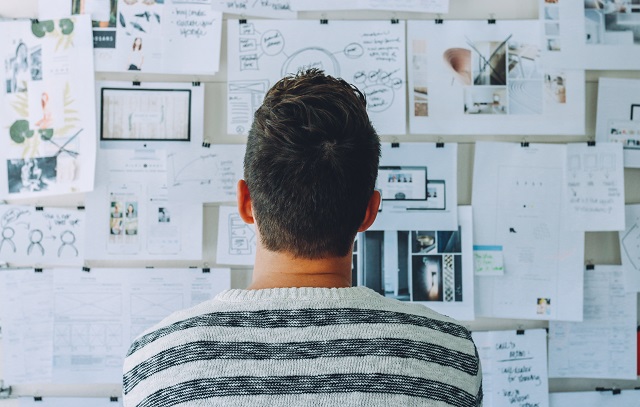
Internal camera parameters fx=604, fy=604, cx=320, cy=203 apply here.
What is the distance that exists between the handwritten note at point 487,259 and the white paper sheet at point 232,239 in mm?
587

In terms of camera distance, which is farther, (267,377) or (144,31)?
(144,31)

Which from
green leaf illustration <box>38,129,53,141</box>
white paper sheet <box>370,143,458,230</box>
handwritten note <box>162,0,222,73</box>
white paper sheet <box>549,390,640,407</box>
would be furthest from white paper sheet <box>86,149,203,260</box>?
white paper sheet <box>549,390,640,407</box>

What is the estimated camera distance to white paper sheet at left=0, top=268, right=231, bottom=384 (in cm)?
156

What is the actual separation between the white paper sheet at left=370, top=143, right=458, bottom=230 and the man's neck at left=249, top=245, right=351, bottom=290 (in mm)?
823

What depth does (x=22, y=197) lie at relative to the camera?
158 cm

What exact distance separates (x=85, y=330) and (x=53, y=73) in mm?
672

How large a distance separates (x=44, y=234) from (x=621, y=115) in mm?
1552

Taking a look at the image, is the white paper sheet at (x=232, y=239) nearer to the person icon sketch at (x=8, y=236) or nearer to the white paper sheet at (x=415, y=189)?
the white paper sheet at (x=415, y=189)

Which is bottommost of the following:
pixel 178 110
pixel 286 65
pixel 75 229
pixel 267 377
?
pixel 267 377

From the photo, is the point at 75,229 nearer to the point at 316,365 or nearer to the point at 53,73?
the point at 53,73

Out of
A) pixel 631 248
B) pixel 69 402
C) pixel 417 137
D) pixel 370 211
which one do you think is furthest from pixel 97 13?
pixel 631 248

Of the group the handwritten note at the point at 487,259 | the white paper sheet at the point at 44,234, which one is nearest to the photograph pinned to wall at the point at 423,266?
the handwritten note at the point at 487,259

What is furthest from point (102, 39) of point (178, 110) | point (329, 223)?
point (329, 223)

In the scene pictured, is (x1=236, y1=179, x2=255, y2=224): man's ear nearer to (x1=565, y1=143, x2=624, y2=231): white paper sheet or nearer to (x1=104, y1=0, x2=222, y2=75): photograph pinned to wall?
(x1=104, y1=0, x2=222, y2=75): photograph pinned to wall
